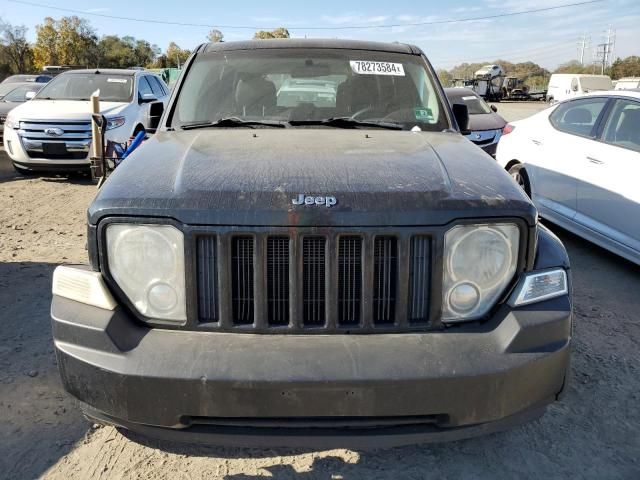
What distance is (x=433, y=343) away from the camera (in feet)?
7.07

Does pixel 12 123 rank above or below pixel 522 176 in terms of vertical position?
above

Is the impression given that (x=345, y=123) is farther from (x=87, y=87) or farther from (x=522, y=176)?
(x=87, y=87)

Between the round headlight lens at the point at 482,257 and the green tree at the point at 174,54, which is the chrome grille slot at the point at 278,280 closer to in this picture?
the round headlight lens at the point at 482,257

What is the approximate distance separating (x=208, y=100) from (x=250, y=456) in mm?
2158

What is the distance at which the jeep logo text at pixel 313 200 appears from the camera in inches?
85.0

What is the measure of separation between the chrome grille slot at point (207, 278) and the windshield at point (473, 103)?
10.4 m

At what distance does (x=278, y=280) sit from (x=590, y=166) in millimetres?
4585

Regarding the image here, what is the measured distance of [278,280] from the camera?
221 centimetres

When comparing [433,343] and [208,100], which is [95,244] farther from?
A: [208,100]

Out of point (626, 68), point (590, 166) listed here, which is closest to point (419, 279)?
point (590, 166)

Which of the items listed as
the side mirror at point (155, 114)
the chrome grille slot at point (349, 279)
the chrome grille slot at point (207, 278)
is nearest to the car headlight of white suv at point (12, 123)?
the side mirror at point (155, 114)

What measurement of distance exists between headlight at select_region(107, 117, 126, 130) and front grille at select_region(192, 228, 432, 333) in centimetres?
808

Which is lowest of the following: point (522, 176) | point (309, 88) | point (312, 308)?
point (522, 176)

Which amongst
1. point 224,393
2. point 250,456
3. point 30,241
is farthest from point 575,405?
point 30,241
